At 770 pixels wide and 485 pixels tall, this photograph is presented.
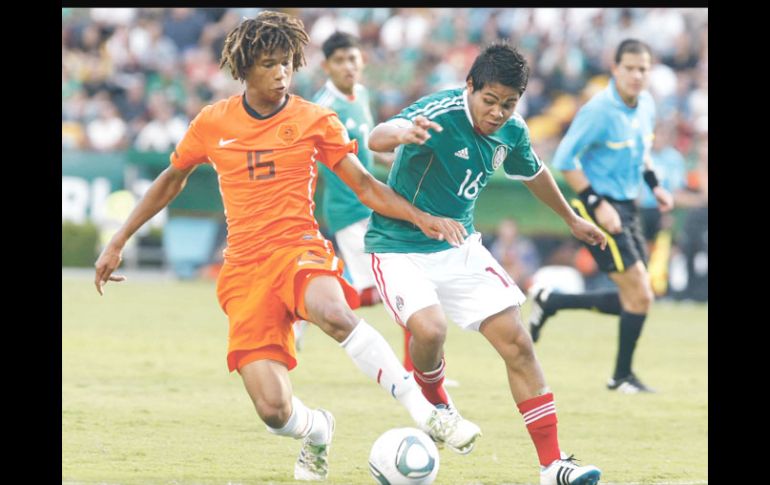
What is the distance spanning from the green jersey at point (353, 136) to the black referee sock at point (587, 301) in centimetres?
189

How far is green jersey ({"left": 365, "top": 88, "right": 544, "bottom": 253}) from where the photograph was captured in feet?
23.6

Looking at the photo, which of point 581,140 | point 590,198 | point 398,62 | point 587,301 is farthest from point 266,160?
point 398,62

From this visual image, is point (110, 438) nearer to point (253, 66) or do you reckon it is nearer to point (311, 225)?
point (311, 225)

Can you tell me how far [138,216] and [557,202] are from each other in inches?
95.6

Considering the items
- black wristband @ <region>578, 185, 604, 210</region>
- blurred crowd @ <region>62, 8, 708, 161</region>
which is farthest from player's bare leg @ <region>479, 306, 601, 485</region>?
blurred crowd @ <region>62, 8, 708, 161</region>

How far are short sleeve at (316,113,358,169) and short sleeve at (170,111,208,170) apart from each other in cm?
66

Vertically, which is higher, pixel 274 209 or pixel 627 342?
pixel 274 209

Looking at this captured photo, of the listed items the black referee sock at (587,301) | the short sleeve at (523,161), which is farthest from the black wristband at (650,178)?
the short sleeve at (523,161)

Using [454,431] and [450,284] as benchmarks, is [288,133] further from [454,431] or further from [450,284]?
[454,431]

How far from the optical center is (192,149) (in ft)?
23.7

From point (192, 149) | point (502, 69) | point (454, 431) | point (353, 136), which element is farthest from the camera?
point (353, 136)

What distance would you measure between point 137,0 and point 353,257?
16206 millimetres

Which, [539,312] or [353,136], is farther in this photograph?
[539,312]

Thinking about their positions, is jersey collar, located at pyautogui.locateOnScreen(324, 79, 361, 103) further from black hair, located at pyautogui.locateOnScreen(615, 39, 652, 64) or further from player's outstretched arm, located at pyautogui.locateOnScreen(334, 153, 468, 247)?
player's outstretched arm, located at pyautogui.locateOnScreen(334, 153, 468, 247)
